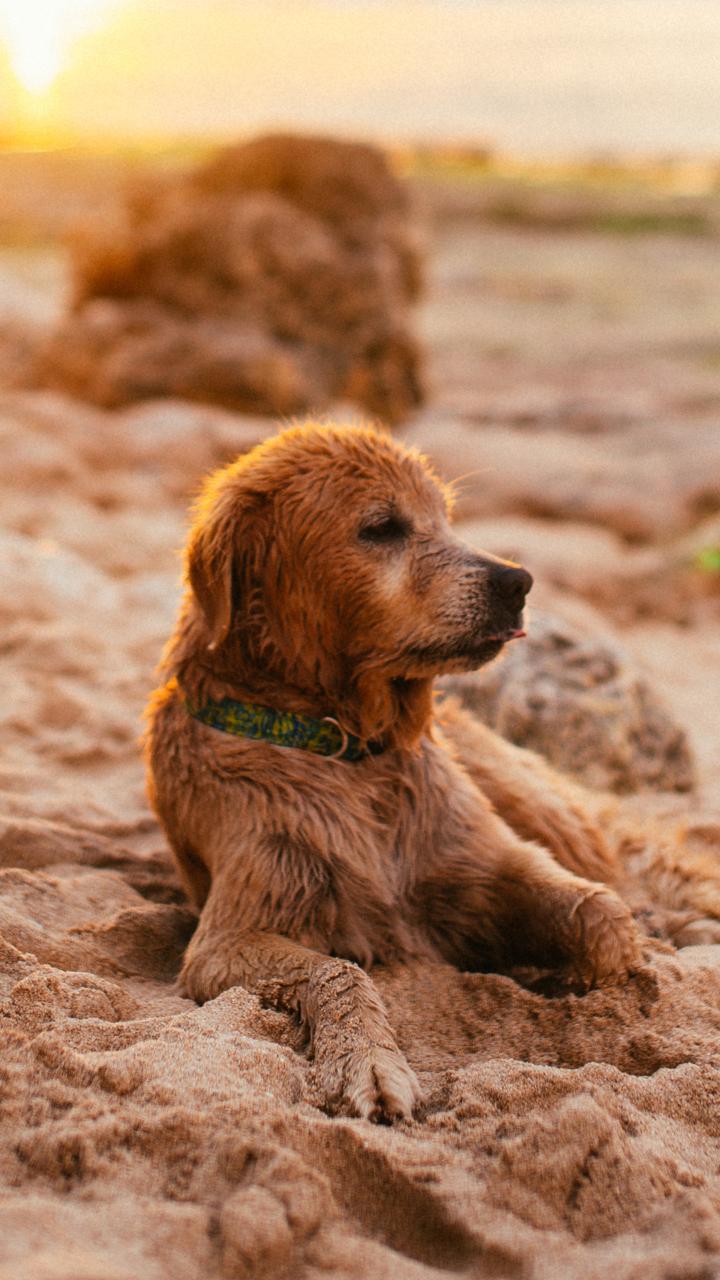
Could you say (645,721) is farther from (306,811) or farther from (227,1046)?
(227,1046)

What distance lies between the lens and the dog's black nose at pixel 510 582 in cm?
327

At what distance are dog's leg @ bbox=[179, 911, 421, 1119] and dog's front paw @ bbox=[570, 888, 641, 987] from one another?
0.64m

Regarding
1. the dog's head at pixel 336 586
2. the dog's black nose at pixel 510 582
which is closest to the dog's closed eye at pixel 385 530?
the dog's head at pixel 336 586

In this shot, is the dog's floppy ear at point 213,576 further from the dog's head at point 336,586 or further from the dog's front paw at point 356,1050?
the dog's front paw at point 356,1050

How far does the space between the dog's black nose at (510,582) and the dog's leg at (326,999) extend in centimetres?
118

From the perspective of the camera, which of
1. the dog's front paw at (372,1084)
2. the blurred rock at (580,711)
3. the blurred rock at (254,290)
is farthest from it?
the blurred rock at (254,290)

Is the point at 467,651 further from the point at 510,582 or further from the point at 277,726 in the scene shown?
the point at 277,726

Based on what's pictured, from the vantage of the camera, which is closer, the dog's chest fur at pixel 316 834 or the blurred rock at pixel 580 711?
the dog's chest fur at pixel 316 834

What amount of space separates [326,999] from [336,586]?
1.18 m

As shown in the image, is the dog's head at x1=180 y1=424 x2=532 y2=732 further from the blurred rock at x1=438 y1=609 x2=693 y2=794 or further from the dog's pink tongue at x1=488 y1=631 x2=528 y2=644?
the blurred rock at x1=438 y1=609 x2=693 y2=794

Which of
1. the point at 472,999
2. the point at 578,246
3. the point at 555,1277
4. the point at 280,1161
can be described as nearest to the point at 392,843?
the point at 472,999

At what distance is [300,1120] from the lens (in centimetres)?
218

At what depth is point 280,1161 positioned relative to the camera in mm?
1992

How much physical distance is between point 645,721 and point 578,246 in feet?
Answer: 98.7
